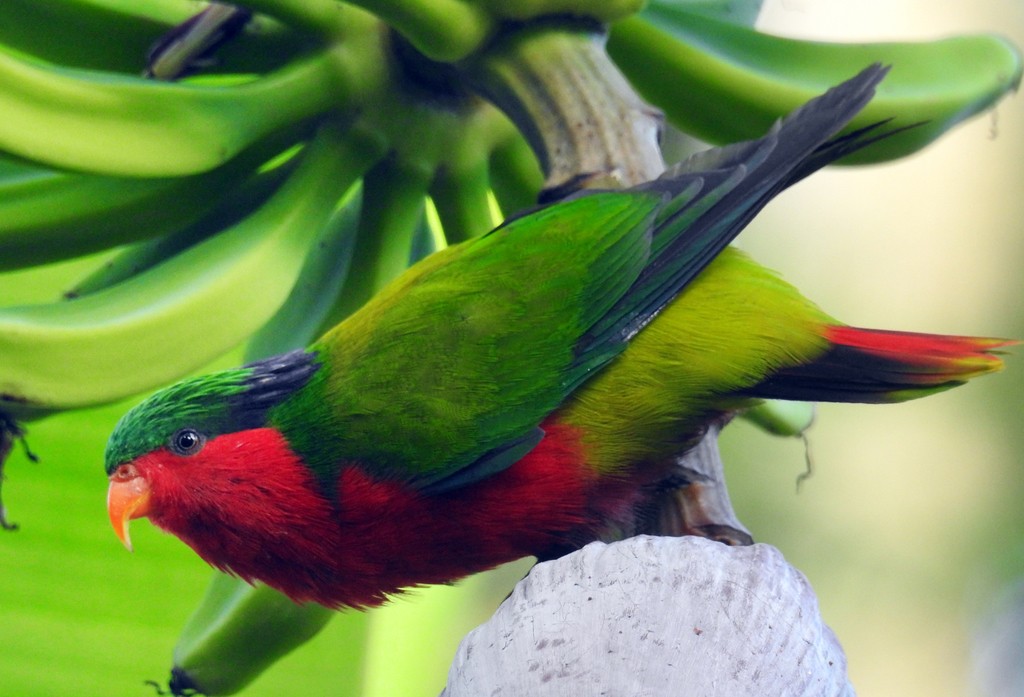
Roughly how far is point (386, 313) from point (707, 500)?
0.40 m

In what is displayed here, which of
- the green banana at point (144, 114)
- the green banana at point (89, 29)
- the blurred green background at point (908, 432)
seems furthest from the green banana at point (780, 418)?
the green banana at point (89, 29)

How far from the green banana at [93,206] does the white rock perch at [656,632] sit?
604 millimetres

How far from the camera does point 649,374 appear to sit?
3.63 feet

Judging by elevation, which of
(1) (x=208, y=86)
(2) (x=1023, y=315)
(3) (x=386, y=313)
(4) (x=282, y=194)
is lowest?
(2) (x=1023, y=315)

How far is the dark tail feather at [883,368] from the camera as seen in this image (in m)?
1.08

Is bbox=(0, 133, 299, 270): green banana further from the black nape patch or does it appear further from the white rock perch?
the white rock perch

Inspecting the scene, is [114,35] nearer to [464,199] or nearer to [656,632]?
[464,199]

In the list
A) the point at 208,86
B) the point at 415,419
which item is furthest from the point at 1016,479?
the point at 208,86

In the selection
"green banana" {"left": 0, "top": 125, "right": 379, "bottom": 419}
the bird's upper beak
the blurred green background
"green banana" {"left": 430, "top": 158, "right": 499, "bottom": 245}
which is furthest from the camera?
the blurred green background

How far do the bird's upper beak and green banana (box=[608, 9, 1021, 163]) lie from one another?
72cm

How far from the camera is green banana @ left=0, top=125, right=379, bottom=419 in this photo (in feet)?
3.06

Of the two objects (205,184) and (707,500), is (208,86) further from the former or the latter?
(707,500)

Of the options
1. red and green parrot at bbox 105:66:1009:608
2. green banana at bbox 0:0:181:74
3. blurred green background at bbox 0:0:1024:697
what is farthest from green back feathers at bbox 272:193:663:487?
blurred green background at bbox 0:0:1024:697

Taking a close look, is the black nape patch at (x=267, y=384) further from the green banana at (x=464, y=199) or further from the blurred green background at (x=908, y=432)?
the blurred green background at (x=908, y=432)
